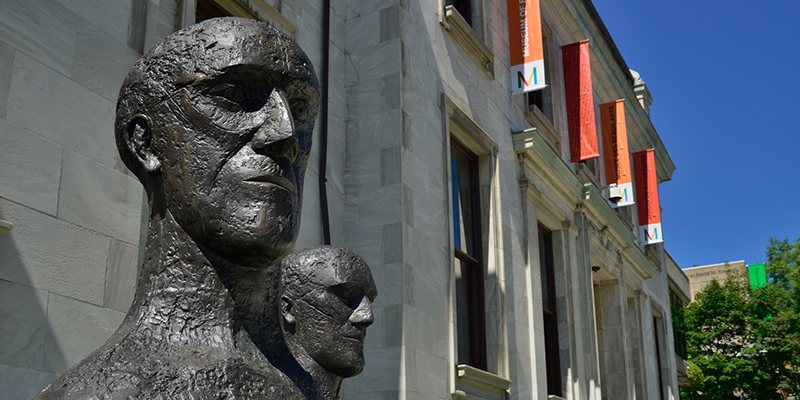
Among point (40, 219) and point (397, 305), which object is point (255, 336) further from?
point (397, 305)

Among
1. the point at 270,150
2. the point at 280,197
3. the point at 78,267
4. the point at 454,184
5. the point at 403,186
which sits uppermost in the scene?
the point at 454,184

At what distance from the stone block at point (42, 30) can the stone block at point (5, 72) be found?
2.6 inches

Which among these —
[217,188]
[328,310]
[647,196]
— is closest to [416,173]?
[328,310]

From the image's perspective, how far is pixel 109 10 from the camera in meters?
6.49

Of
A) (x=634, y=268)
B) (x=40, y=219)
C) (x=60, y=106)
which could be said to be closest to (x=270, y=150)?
(x=40, y=219)

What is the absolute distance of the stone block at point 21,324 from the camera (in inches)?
201

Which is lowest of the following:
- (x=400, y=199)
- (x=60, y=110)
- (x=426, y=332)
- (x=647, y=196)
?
(x=426, y=332)

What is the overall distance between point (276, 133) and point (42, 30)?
4.35m

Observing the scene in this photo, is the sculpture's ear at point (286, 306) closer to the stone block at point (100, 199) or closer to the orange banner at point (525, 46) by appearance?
the stone block at point (100, 199)

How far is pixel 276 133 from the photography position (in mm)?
2250

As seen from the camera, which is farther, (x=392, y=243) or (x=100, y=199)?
(x=392, y=243)

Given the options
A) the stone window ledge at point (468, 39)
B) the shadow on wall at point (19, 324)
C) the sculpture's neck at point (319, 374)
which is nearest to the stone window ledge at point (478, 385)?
the stone window ledge at point (468, 39)

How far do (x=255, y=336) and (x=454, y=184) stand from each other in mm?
10870

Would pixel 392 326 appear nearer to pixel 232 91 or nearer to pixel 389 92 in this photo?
pixel 389 92
